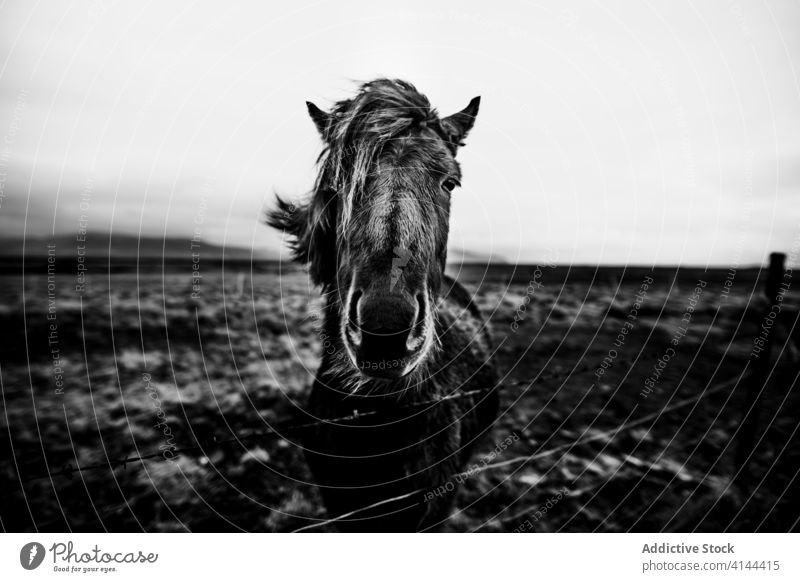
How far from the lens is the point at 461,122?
158 centimetres

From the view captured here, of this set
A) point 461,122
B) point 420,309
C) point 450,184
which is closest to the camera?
point 420,309

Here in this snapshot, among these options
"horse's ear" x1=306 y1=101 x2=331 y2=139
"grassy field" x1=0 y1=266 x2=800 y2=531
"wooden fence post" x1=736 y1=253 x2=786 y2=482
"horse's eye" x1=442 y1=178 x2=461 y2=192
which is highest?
"horse's ear" x1=306 y1=101 x2=331 y2=139

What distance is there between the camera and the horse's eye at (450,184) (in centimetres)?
143

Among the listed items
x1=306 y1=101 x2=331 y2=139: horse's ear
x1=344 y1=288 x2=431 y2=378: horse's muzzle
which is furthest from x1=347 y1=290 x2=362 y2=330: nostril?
x1=306 y1=101 x2=331 y2=139: horse's ear

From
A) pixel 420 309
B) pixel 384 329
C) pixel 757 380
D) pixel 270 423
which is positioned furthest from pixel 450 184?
pixel 270 423

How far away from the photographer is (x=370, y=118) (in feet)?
4.50

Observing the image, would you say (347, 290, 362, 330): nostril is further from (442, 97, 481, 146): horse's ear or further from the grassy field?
(442, 97, 481, 146): horse's ear

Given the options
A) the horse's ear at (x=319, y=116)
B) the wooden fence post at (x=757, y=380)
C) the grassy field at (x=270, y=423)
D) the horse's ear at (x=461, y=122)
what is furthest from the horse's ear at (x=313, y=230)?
the wooden fence post at (x=757, y=380)

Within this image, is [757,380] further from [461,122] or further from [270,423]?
[270,423]

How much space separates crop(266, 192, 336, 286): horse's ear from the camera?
1440 mm

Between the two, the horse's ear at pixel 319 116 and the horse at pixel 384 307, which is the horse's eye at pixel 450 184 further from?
the horse's ear at pixel 319 116

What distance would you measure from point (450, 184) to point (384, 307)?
0.59 meters

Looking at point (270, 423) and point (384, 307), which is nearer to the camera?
point (384, 307)

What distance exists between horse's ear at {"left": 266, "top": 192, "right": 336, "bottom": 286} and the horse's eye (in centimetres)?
41
